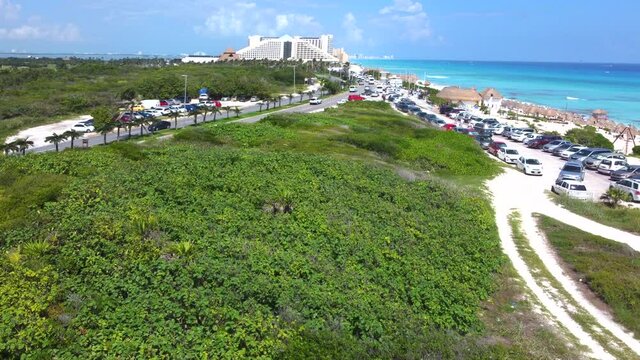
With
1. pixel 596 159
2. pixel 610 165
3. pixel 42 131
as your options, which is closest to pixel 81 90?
pixel 42 131

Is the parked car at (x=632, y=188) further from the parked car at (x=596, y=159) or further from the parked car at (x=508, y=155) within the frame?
the parked car at (x=508, y=155)

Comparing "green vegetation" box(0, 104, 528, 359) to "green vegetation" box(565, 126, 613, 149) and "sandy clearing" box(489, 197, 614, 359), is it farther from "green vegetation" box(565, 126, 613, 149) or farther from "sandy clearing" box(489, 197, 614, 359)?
"green vegetation" box(565, 126, 613, 149)

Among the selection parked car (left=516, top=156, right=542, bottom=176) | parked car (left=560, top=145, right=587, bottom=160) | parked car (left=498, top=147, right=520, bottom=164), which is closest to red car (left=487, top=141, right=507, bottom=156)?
parked car (left=498, top=147, right=520, bottom=164)

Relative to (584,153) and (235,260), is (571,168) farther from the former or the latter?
(235,260)

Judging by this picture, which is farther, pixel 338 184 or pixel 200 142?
pixel 200 142

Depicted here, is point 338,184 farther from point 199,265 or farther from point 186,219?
point 199,265

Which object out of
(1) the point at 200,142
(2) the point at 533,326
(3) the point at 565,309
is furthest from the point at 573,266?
(1) the point at 200,142

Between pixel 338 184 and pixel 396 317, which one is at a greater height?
pixel 338 184

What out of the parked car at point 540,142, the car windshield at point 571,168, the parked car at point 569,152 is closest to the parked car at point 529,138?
the parked car at point 540,142
